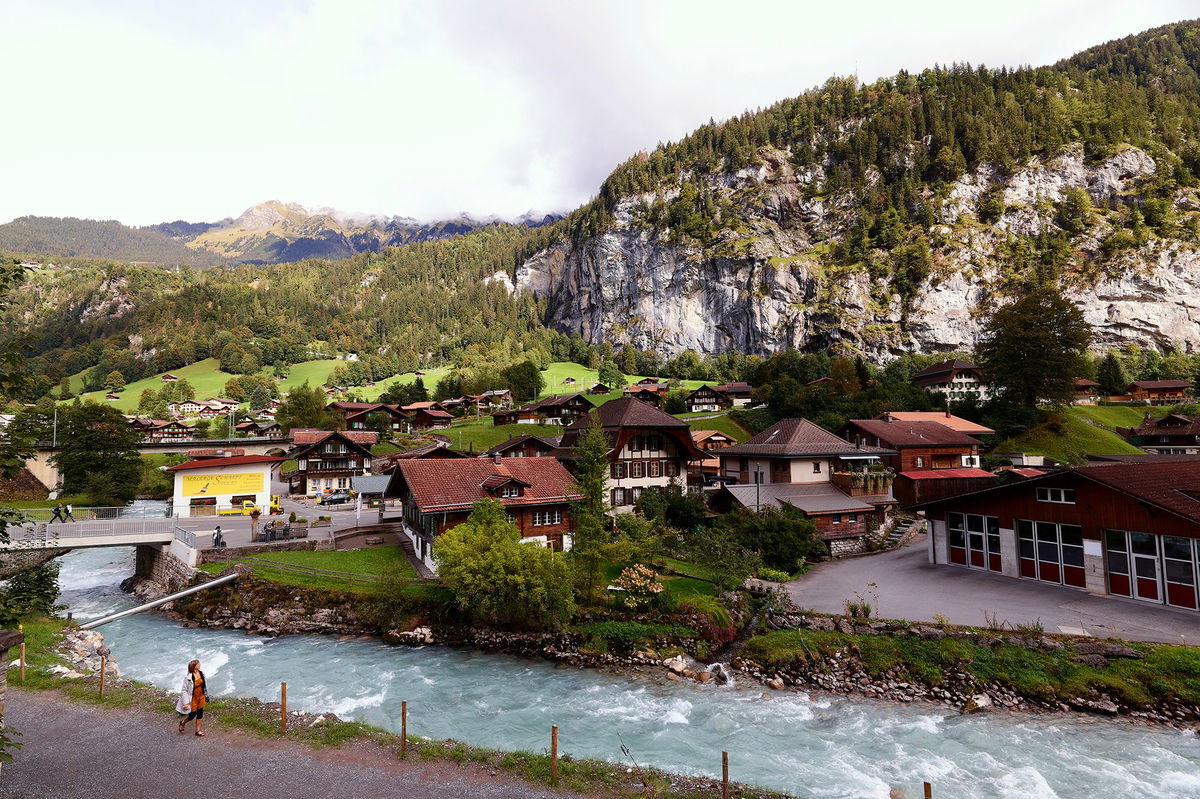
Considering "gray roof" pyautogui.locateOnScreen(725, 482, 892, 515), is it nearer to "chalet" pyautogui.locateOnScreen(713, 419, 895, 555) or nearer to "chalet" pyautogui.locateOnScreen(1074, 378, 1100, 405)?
"chalet" pyautogui.locateOnScreen(713, 419, 895, 555)

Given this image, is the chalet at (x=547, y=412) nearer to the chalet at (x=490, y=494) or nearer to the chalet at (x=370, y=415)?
the chalet at (x=370, y=415)

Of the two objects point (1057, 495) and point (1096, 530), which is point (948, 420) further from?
point (1096, 530)

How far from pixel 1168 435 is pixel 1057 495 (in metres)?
56.4

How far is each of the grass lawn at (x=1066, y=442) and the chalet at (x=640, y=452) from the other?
35.2 m

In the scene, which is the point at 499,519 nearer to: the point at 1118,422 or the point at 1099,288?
the point at 1118,422

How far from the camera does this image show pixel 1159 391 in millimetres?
87062

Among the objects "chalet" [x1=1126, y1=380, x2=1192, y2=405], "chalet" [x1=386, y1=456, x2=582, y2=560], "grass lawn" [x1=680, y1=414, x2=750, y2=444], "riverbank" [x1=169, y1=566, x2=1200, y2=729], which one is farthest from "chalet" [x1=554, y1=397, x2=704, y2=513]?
"chalet" [x1=1126, y1=380, x2=1192, y2=405]

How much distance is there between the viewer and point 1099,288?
412 ft

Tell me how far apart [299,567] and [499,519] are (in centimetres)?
1228

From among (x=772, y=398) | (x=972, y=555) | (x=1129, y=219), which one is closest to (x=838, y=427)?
(x=772, y=398)

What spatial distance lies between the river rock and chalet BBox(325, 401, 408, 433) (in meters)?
88.6

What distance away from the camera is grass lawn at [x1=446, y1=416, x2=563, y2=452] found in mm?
82438

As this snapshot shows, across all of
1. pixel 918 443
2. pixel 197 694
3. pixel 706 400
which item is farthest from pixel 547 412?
pixel 197 694

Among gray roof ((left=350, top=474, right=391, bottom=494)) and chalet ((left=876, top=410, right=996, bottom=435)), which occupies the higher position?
chalet ((left=876, top=410, right=996, bottom=435))
